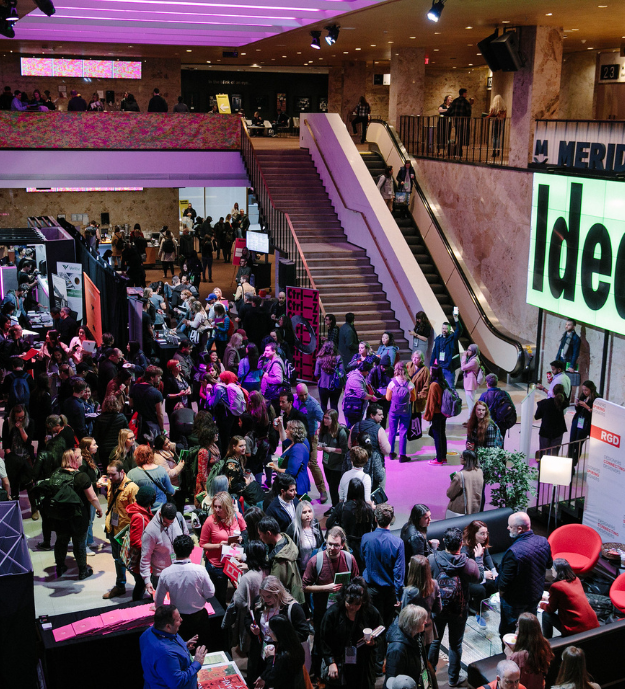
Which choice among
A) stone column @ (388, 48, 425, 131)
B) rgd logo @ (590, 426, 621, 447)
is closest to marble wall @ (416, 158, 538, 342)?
stone column @ (388, 48, 425, 131)

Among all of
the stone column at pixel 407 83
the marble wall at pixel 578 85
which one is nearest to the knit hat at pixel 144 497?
the stone column at pixel 407 83

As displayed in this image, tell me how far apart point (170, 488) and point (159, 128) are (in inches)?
643

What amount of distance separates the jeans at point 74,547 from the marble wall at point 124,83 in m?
23.3

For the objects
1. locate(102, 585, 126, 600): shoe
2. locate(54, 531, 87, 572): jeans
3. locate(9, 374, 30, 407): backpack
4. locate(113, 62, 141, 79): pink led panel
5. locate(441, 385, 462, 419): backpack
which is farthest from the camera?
locate(113, 62, 141, 79): pink led panel

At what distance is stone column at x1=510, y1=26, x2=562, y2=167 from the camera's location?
16125 millimetres

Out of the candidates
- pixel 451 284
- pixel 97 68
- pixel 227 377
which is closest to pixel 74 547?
pixel 227 377

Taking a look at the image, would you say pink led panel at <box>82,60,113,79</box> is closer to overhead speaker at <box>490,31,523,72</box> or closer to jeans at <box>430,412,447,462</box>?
overhead speaker at <box>490,31,523,72</box>

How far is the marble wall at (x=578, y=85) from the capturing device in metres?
22.8

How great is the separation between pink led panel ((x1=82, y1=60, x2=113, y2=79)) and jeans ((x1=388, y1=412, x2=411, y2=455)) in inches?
838

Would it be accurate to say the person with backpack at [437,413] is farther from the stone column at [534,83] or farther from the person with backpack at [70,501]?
the stone column at [534,83]

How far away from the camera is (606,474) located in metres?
8.32

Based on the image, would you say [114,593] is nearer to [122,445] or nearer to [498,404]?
[122,445]

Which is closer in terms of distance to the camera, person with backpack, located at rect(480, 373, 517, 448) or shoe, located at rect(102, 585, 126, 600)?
shoe, located at rect(102, 585, 126, 600)

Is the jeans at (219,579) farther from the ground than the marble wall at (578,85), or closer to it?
closer to it
